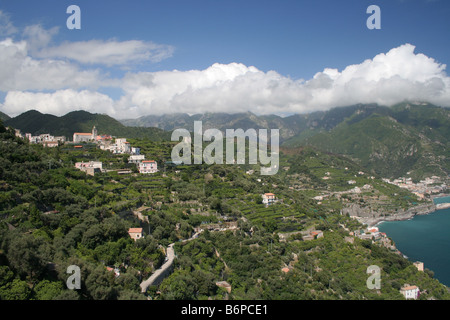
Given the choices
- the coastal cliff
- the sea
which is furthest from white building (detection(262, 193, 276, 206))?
the coastal cliff

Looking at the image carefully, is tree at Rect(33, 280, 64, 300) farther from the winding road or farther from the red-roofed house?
the red-roofed house

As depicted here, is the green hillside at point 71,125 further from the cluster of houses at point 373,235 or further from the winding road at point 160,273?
the winding road at point 160,273

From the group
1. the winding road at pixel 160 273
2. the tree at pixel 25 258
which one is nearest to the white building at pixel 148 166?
the winding road at pixel 160 273
